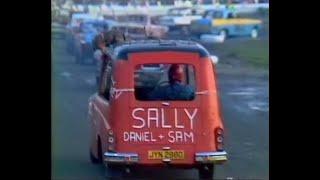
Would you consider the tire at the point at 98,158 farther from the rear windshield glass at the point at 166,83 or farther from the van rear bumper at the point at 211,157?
the van rear bumper at the point at 211,157

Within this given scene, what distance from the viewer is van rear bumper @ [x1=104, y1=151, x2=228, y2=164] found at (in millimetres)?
11648

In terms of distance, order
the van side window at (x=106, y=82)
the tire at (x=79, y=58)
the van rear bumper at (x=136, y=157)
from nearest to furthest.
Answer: the van rear bumper at (x=136, y=157) < the van side window at (x=106, y=82) < the tire at (x=79, y=58)

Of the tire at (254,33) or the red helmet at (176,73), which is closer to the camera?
the red helmet at (176,73)

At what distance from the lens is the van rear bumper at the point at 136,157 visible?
38.2 ft

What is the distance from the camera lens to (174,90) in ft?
38.5

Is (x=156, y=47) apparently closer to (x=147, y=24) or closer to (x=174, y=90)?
(x=147, y=24)

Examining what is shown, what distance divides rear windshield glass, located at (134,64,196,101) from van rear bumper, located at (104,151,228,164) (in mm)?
506

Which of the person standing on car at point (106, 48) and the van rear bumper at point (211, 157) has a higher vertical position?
the person standing on car at point (106, 48)

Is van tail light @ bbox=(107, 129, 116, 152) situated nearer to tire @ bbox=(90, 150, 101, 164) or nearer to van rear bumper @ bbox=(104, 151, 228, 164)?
van rear bumper @ bbox=(104, 151, 228, 164)

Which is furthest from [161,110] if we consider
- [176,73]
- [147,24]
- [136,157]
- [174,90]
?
[147,24]

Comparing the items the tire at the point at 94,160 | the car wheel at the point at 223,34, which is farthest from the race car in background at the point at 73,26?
the car wheel at the point at 223,34

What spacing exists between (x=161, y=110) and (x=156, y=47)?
22.1 inches

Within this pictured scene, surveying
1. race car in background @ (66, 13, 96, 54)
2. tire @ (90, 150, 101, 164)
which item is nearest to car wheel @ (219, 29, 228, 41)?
race car in background @ (66, 13, 96, 54)
